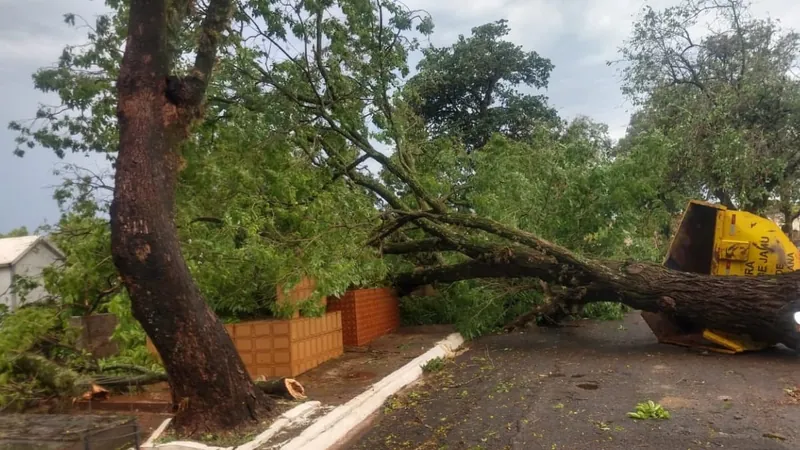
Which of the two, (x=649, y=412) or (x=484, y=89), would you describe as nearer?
(x=649, y=412)

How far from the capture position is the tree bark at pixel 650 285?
851cm

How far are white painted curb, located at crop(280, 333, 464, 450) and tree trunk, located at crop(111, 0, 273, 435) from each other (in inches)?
20.3

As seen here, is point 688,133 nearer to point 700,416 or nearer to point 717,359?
point 717,359

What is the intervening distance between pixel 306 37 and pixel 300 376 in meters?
5.01

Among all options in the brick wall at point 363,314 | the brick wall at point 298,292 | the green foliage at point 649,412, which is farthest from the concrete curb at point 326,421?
the green foliage at point 649,412

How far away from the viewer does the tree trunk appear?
5.14 meters

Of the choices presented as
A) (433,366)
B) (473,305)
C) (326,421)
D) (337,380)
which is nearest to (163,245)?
(326,421)

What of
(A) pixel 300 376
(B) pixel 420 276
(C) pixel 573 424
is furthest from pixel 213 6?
(B) pixel 420 276

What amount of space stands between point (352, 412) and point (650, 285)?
5.09m

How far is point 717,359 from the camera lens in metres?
8.66

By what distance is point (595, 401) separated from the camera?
6.51 metres

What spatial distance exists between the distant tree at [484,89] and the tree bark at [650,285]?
40.3 feet

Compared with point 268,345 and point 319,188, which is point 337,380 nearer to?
point 268,345

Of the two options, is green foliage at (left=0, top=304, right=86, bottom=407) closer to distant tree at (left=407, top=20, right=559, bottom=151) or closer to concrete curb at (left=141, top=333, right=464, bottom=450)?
concrete curb at (left=141, top=333, right=464, bottom=450)
